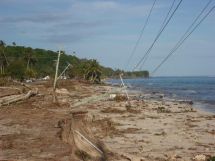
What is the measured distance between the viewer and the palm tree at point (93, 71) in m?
129

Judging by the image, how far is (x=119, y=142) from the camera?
2075 cm

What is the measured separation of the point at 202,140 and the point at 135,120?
1017 cm

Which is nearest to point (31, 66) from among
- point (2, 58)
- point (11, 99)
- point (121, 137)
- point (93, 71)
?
point (93, 71)

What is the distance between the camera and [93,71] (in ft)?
435

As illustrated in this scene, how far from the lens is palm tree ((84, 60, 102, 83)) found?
128875 mm

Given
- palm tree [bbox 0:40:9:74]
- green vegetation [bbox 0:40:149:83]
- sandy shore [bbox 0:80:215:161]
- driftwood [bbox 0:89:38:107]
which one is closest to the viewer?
sandy shore [bbox 0:80:215:161]

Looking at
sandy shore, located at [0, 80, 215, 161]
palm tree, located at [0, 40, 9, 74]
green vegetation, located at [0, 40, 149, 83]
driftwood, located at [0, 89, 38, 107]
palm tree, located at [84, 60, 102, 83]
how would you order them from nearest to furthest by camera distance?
sandy shore, located at [0, 80, 215, 161] < driftwood, located at [0, 89, 38, 107] < green vegetation, located at [0, 40, 149, 83] < palm tree, located at [0, 40, 9, 74] < palm tree, located at [84, 60, 102, 83]

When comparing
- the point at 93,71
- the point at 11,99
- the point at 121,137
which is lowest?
the point at 121,137

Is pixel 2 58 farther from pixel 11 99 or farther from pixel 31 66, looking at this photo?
pixel 11 99

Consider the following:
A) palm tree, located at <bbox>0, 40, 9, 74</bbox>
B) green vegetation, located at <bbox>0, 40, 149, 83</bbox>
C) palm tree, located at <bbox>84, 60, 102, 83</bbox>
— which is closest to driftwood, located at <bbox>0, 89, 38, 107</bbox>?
green vegetation, located at <bbox>0, 40, 149, 83</bbox>

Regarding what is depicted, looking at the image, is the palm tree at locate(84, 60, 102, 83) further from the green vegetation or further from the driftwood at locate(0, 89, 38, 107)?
the driftwood at locate(0, 89, 38, 107)

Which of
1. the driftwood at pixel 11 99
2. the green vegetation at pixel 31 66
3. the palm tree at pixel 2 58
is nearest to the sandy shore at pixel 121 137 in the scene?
the driftwood at pixel 11 99

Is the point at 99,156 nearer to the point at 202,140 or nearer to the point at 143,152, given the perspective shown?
the point at 143,152

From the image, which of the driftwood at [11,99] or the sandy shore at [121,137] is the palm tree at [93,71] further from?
the sandy shore at [121,137]
